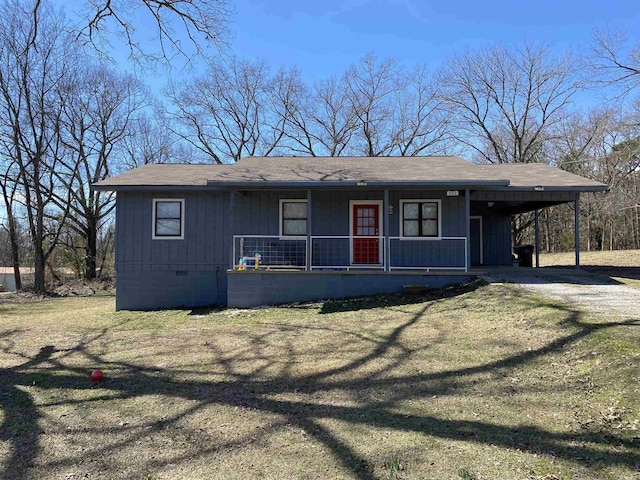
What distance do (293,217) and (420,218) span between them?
3621mm

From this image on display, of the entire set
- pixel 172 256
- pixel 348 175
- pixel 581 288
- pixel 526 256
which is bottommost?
pixel 581 288

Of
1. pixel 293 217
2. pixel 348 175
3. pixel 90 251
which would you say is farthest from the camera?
pixel 90 251

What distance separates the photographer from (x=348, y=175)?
11.6m

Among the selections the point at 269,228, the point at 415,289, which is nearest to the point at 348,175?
the point at 269,228

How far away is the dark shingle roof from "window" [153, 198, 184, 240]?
62 centimetres

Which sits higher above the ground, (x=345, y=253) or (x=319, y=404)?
(x=345, y=253)

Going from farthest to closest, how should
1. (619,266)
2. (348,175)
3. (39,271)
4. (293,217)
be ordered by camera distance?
(39,271) < (619,266) < (293,217) < (348,175)

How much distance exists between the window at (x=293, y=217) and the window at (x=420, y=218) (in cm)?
280

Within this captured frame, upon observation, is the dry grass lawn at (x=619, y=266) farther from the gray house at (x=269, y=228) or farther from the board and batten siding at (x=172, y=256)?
the board and batten siding at (x=172, y=256)

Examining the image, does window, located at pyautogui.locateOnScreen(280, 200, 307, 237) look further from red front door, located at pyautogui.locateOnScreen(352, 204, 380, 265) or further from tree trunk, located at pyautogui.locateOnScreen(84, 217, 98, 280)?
tree trunk, located at pyautogui.locateOnScreen(84, 217, 98, 280)

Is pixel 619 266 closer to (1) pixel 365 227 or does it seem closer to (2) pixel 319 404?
(1) pixel 365 227

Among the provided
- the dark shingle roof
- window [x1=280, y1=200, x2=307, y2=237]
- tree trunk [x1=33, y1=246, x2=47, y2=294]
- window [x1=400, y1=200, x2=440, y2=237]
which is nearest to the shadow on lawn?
the dark shingle roof

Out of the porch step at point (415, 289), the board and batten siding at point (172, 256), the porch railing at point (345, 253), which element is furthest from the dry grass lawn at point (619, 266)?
the board and batten siding at point (172, 256)

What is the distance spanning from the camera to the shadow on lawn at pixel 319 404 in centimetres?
327
